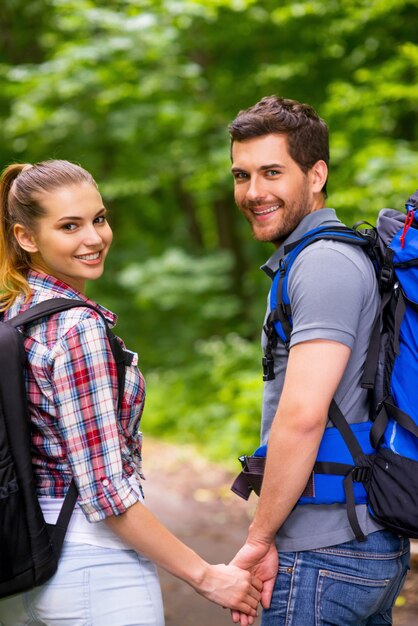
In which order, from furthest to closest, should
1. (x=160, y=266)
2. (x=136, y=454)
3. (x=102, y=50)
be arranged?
(x=160, y=266) < (x=102, y=50) < (x=136, y=454)

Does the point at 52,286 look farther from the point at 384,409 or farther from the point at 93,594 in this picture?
the point at 384,409

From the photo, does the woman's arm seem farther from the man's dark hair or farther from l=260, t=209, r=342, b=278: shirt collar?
the man's dark hair

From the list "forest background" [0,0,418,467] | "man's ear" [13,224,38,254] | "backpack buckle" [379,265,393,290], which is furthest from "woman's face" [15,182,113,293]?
"forest background" [0,0,418,467]

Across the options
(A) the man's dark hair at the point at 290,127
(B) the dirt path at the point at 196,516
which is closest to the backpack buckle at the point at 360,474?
(A) the man's dark hair at the point at 290,127

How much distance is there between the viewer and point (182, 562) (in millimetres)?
2004

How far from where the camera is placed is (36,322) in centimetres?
189

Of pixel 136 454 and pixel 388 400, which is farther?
pixel 136 454

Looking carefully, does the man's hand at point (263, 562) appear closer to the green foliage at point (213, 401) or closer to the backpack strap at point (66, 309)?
the backpack strap at point (66, 309)

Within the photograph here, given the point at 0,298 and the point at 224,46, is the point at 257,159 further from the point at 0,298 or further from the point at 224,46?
the point at 224,46

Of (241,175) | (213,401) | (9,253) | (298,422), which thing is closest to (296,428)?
A: (298,422)

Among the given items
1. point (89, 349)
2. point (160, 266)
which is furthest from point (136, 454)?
point (160, 266)

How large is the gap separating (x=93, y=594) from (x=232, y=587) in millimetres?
472

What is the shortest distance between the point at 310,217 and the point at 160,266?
25.0ft

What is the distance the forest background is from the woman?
4533 millimetres
